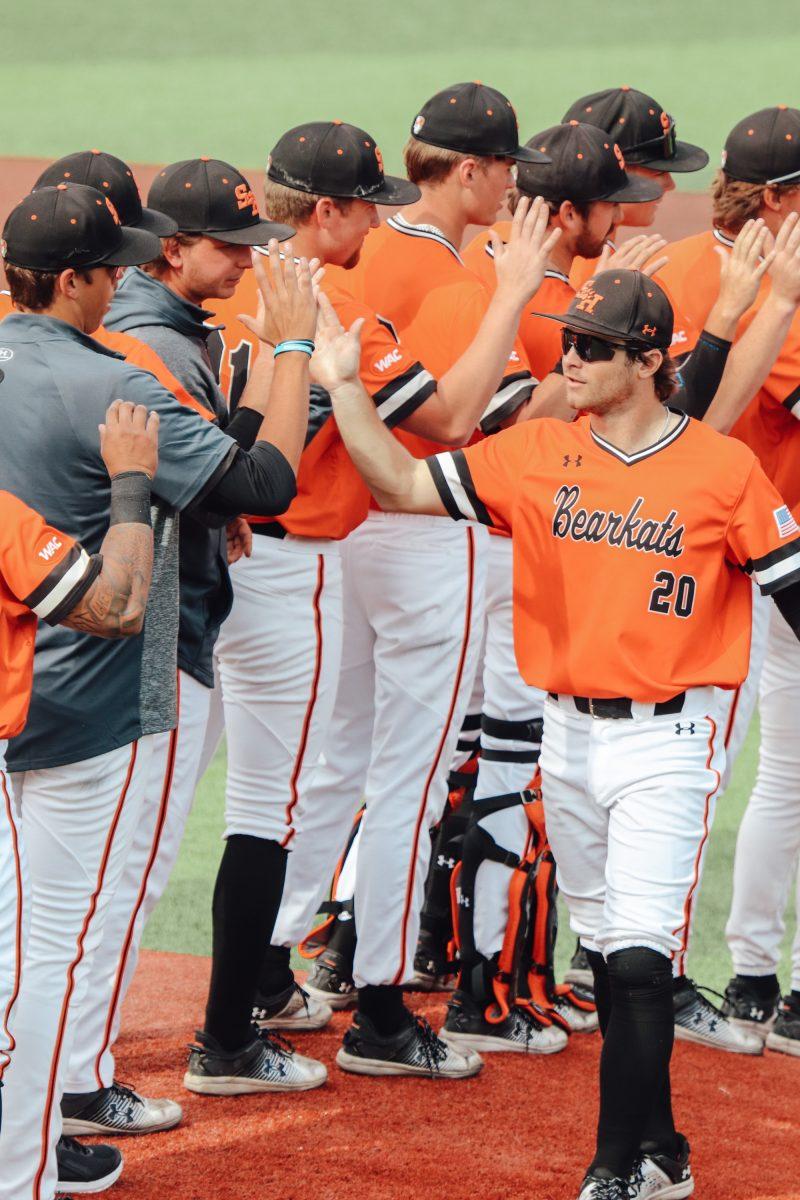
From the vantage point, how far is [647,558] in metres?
2.95

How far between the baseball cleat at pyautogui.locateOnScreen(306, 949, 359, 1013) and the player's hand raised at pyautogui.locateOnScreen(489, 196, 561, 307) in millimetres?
1745

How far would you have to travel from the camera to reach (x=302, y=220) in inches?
136

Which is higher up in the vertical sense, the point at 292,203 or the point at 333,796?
the point at 292,203

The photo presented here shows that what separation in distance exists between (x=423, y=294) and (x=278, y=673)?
925 millimetres

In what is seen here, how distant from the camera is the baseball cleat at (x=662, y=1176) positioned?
9.57 ft

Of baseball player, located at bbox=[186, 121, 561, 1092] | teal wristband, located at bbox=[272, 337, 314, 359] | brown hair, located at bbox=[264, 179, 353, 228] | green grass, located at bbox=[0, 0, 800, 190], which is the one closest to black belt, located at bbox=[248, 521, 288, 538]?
baseball player, located at bbox=[186, 121, 561, 1092]

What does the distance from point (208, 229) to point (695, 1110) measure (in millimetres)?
2103

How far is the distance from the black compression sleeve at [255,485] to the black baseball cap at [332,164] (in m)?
0.77

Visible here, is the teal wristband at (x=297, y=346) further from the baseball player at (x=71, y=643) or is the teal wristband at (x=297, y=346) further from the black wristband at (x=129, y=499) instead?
the black wristband at (x=129, y=499)

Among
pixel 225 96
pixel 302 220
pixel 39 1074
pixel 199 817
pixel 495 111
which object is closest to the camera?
pixel 39 1074

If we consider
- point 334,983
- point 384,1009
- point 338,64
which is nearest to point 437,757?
point 384,1009

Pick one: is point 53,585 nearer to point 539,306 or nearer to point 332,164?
point 332,164

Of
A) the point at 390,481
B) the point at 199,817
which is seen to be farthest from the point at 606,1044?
the point at 199,817

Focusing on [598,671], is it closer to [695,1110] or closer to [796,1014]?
[695,1110]
